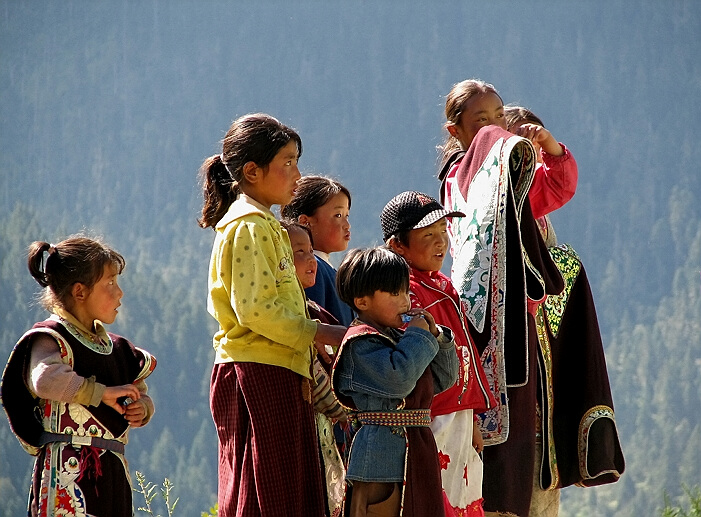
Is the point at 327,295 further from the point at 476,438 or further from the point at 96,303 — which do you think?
the point at 96,303

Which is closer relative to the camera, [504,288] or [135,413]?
[135,413]

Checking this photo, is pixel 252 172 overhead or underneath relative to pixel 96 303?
overhead

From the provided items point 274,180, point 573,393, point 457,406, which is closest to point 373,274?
point 274,180

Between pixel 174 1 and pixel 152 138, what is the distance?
985 mm

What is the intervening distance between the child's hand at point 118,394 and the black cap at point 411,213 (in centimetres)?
96

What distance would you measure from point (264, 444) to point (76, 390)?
564mm

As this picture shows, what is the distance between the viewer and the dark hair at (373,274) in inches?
119

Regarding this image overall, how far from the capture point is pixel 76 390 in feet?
9.83

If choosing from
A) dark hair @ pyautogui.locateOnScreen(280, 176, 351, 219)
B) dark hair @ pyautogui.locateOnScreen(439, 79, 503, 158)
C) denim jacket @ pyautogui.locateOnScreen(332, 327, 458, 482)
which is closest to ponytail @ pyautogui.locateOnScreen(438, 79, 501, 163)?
dark hair @ pyautogui.locateOnScreen(439, 79, 503, 158)

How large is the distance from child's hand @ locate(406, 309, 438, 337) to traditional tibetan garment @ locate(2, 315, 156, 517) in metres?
0.93

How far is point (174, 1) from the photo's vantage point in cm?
734

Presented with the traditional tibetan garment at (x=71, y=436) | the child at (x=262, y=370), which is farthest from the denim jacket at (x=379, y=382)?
the traditional tibetan garment at (x=71, y=436)

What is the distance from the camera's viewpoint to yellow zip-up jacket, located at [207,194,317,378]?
9.60 ft

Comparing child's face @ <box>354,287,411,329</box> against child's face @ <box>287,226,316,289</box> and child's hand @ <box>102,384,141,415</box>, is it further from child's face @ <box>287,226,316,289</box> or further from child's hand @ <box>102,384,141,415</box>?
child's hand @ <box>102,384,141,415</box>
